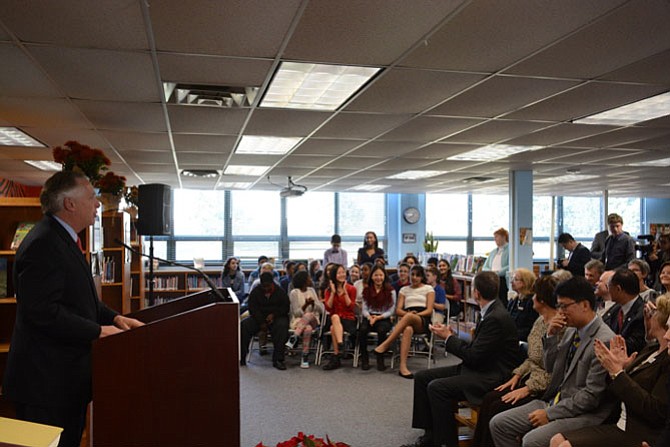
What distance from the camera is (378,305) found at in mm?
7344

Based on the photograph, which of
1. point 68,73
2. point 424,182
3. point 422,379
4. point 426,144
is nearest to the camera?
point 68,73

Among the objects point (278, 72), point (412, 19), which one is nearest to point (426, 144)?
point (278, 72)

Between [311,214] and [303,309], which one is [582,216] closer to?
[311,214]

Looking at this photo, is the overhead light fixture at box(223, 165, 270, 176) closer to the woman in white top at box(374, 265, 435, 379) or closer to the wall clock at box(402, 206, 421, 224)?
the woman in white top at box(374, 265, 435, 379)

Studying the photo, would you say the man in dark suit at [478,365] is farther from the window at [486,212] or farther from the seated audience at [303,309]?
the window at [486,212]

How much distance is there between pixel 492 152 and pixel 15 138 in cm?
604

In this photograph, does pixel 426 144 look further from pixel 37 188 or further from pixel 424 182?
pixel 37 188

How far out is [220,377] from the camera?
99.4 inches

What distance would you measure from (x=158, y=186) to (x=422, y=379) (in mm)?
3426

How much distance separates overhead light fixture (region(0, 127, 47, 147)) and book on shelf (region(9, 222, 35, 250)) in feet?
7.34

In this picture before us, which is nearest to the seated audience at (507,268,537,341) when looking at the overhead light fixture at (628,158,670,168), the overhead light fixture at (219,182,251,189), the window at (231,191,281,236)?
the overhead light fixture at (628,158,670,168)

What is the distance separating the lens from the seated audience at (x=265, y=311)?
7.20 m

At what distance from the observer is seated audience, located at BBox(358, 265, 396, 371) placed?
23.5 feet

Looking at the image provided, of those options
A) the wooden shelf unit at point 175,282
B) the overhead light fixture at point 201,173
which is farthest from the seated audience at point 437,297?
the wooden shelf unit at point 175,282
